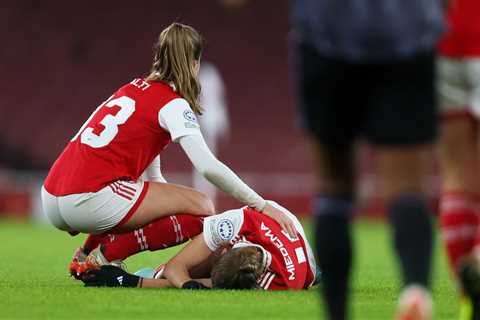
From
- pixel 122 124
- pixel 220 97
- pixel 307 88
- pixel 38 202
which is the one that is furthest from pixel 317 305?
pixel 220 97

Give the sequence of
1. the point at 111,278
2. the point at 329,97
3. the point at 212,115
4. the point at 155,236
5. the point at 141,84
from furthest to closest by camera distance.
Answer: the point at 212,115 → the point at 155,236 → the point at 141,84 → the point at 111,278 → the point at 329,97

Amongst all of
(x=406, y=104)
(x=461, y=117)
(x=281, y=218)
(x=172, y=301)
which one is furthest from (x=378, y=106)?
(x=281, y=218)

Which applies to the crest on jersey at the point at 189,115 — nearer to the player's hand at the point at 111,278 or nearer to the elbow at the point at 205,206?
the elbow at the point at 205,206

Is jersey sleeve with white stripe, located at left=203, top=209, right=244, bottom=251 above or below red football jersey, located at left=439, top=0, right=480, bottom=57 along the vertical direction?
below

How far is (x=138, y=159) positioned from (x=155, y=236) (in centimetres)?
45

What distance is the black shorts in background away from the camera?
367 centimetres

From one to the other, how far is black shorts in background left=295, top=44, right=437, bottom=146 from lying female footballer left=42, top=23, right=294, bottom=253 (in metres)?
2.26

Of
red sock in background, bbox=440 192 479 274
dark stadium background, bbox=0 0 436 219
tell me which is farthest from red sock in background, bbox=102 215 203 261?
dark stadium background, bbox=0 0 436 219

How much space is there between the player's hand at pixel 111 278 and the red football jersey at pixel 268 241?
0.44 metres

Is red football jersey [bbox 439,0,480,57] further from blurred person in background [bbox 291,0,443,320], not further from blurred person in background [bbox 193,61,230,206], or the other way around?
blurred person in background [bbox 193,61,230,206]

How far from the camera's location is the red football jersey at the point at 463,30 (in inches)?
175

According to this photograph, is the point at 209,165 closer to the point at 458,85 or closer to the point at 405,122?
the point at 458,85

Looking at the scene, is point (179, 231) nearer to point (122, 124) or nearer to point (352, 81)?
point (122, 124)

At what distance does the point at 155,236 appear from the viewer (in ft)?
21.5
